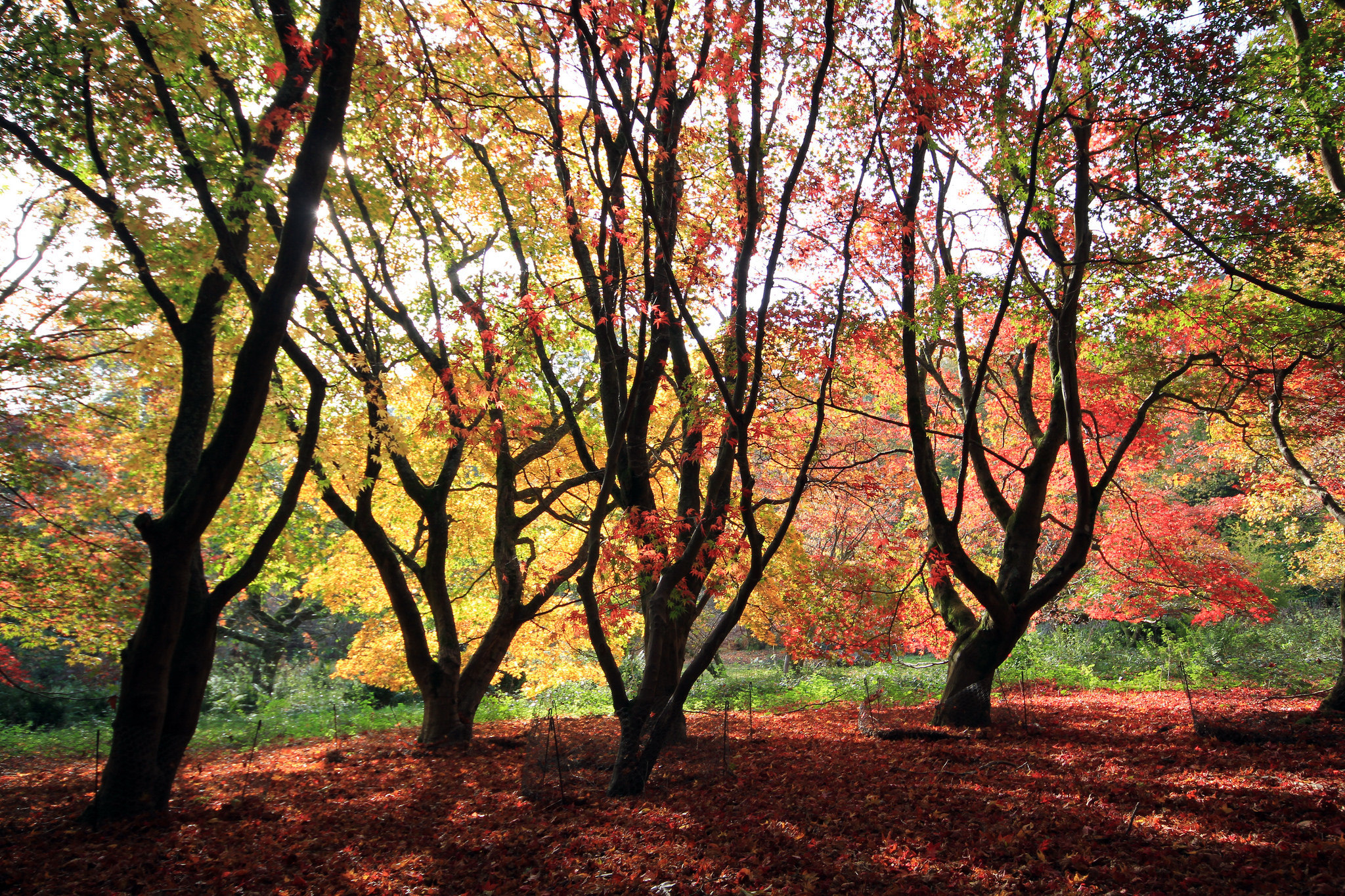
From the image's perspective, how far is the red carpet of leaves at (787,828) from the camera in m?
3.39

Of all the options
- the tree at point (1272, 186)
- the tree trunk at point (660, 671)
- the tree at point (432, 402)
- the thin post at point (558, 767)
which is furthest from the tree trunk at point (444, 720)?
the tree at point (1272, 186)

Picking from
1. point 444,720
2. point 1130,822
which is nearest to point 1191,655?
point 1130,822

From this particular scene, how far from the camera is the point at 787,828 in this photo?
429 cm

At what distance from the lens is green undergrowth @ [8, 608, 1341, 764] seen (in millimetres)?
12203

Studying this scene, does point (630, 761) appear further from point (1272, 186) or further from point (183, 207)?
A: point (1272, 186)

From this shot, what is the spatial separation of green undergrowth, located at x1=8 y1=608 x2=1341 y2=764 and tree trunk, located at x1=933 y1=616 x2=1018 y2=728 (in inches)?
122

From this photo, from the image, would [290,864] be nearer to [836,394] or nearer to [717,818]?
[717,818]

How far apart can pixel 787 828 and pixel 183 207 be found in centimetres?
761

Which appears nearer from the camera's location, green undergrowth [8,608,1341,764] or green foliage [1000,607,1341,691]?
green undergrowth [8,608,1341,764]

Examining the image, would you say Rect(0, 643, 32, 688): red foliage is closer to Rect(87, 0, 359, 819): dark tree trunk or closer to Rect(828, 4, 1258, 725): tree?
Rect(87, 0, 359, 819): dark tree trunk

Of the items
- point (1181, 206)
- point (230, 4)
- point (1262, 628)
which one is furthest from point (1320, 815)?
point (1262, 628)

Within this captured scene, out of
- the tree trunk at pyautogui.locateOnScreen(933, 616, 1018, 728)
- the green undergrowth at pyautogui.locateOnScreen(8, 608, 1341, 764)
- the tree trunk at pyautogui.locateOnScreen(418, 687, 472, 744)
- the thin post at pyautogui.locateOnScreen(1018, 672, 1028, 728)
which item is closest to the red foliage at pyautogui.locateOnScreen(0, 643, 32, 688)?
the green undergrowth at pyautogui.locateOnScreen(8, 608, 1341, 764)

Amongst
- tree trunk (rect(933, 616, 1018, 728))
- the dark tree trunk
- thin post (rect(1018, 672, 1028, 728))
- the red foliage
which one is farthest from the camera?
the red foliage

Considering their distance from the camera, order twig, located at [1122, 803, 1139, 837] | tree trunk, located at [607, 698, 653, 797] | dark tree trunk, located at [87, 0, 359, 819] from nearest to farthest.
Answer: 1. twig, located at [1122, 803, 1139, 837]
2. dark tree trunk, located at [87, 0, 359, 819]
3. tree trunk, located at [607, 698, 653, 797]
